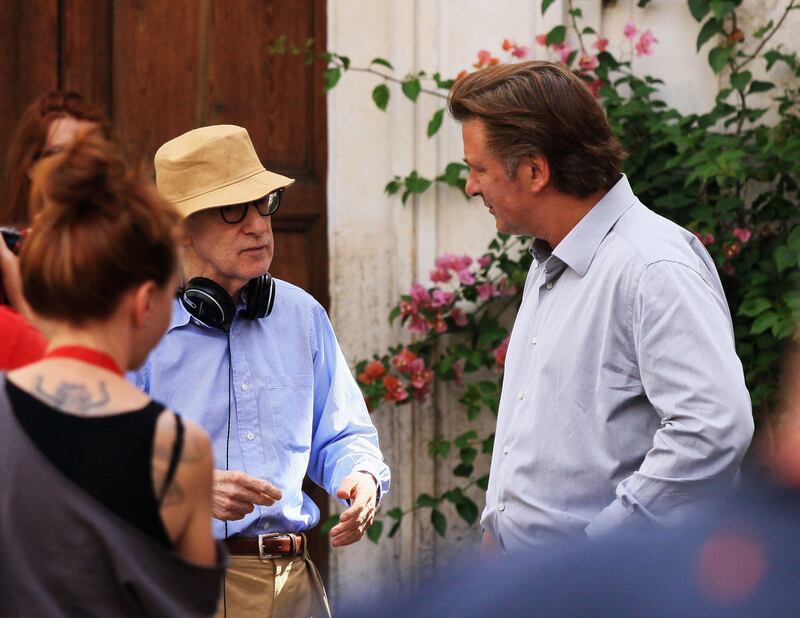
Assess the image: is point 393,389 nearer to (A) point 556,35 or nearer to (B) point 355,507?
(A) point 556,35

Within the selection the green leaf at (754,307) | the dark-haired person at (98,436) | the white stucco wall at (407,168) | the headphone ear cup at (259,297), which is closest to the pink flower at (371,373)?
the white stucco wall at (407,168)

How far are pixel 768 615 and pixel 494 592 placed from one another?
9.7 inches

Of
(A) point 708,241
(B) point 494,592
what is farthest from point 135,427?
(A) point 708,241

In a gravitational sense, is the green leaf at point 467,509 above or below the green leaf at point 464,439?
below

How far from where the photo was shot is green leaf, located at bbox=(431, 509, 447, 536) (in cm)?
463

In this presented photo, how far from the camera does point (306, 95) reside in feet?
15.5

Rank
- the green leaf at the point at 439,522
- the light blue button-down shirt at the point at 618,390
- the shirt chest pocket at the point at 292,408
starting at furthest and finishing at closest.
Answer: the green leaf at the point at 439,522 < the shirt chest pocket at the point at 292,408 < the light blue button-down shirt at the point at 618,390

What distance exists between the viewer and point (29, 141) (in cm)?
295

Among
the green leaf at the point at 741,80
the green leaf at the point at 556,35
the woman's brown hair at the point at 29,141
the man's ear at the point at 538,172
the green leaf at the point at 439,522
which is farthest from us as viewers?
the green leaf at the point at 439,522

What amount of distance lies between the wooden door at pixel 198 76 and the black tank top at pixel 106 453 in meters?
2.83

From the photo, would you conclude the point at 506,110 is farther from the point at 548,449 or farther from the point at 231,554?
the point at 231,554

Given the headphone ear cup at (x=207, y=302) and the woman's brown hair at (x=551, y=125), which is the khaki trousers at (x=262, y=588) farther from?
the woman's brown hair at (x=551, y=125)

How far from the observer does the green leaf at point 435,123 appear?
4.58 m

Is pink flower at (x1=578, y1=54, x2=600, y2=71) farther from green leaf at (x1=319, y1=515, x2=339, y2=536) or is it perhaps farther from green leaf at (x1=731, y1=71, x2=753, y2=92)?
green leaf at (x1=319, y1=515, x2=339, y2=536)
